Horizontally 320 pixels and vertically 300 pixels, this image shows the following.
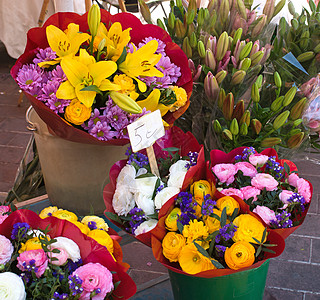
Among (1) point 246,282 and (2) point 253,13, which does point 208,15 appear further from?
(1) point 246,282

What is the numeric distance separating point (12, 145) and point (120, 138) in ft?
6.72

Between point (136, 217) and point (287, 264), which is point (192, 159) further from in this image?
point (287, 264)

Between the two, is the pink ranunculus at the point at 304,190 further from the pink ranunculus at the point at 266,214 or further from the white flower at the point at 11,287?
the white flower at the point at 11,287

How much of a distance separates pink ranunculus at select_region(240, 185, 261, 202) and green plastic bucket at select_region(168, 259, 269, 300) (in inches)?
5.7

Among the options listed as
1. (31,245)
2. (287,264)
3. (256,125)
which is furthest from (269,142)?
(287,264)

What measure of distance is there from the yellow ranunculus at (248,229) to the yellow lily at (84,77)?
0.37 m

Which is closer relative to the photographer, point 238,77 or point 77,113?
point 77,113

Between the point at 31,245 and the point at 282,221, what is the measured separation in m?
0.47

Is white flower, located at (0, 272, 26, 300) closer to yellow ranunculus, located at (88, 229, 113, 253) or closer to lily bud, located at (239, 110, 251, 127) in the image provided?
yellow ranunculus, located at (88, 229, 113, 253)

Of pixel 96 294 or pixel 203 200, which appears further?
pixel 203 200

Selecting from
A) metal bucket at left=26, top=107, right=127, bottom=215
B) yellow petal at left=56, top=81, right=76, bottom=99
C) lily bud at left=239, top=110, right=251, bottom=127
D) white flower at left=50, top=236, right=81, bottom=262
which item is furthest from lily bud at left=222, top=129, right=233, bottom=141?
white flower at left=50, top=236, right=81, bottom=262

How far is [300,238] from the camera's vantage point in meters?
2.06

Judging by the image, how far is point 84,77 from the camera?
933mm

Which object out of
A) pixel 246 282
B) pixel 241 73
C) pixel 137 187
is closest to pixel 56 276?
pixel 137 187
